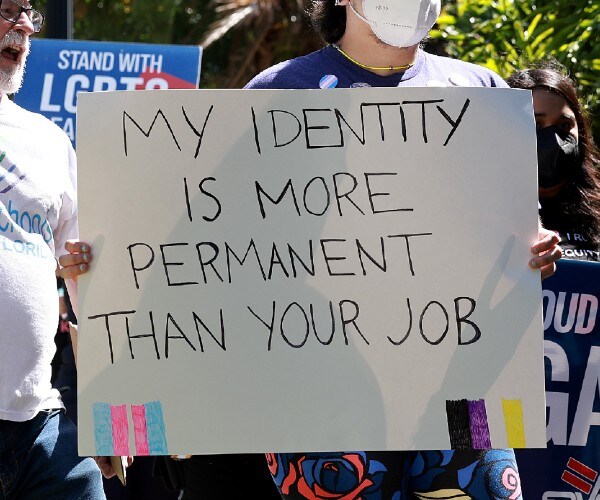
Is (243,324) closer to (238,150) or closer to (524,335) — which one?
(238,150)

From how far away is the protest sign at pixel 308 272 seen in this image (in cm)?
280

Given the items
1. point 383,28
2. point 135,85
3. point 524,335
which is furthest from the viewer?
point 135,85


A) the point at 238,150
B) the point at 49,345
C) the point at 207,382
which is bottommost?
the point at 49,345

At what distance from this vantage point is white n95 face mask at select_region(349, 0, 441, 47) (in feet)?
10.0

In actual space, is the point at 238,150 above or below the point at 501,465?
above

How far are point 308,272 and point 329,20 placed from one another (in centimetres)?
83

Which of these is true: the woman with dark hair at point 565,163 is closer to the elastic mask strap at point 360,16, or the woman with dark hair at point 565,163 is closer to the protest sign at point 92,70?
the elastic mask strap at point 360,16

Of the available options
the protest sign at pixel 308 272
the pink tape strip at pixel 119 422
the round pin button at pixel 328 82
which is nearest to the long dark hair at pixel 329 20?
the round pin button at pixel 328 82

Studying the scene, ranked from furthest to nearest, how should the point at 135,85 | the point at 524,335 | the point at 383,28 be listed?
the point at 135,85, the point at 383,28, the point at 524,335

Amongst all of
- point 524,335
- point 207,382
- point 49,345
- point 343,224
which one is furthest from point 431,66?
point 49,345

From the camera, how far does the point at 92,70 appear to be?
6.16m

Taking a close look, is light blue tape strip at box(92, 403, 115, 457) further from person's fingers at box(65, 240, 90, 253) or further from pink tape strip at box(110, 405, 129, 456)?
person's fingers at box(65, 240, 90, 253)

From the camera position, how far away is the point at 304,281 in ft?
9.27

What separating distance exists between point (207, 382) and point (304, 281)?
337 mm
